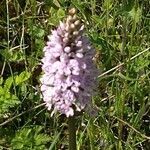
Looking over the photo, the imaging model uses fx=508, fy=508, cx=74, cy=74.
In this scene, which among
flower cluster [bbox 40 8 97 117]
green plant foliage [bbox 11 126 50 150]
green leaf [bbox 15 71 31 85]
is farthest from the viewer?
green leaf [bbox 15 71 31 85]

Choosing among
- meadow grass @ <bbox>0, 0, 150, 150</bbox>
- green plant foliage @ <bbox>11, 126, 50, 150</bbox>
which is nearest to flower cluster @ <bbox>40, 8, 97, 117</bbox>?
meadow grass @ <bbox>0, 0, 150, 150</bbox>

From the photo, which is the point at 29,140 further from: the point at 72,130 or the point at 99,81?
the point at 72,130

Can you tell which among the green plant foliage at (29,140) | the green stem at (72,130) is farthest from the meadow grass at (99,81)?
the green stem at (72,130)

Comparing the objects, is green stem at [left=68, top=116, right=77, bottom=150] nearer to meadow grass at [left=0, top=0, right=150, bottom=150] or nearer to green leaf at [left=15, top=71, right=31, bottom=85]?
meadow grass at [left=0, top=0, right=150, bottom=150]

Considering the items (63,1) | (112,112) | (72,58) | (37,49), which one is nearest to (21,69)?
(37,49)

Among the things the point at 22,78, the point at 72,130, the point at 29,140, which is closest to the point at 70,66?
the point at 72,130
